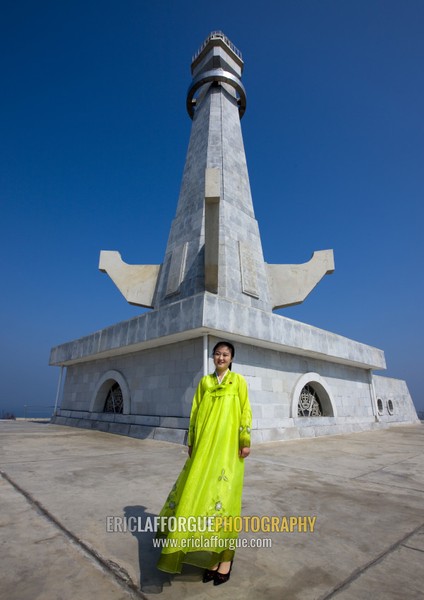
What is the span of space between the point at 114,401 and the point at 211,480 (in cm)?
904

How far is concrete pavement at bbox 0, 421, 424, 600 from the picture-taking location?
1575 millimetres

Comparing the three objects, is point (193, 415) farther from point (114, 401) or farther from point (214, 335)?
point (114, 401)

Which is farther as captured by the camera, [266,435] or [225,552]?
[266,435]

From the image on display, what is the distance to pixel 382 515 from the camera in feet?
8.68

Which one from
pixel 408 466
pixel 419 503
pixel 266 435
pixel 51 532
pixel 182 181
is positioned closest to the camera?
pixel 51 532

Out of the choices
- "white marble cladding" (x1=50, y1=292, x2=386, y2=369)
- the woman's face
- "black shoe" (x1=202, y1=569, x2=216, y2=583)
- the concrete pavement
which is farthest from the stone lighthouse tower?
"black shoe" (x1=202, y1=569, x2=216, y2=583)

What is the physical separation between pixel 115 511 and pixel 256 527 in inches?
45.1

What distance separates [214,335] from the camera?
7.16 meters

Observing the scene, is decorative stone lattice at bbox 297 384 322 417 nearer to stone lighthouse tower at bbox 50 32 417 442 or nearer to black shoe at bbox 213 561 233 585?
stone lighthouse tower at bbox 50 32 417 442

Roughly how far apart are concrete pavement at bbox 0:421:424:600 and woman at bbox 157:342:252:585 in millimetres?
125

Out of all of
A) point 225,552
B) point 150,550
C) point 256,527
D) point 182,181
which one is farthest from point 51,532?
point 182,181

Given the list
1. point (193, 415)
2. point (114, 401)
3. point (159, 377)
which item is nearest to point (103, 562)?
point (193, 415)

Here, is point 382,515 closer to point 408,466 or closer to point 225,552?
point 225,552

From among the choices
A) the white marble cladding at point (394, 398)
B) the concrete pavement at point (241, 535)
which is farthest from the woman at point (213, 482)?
the white marble cladding at point (394, 398)
